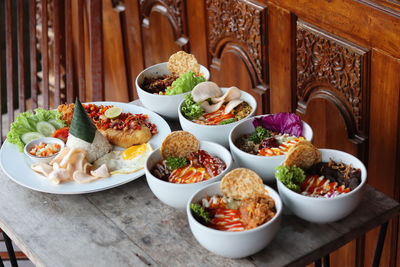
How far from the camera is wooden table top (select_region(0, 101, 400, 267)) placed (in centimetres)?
129

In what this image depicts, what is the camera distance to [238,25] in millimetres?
2182

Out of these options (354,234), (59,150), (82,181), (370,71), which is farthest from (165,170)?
(370,71)

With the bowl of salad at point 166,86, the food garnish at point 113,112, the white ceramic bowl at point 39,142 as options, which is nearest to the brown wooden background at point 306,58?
the bowl of salad at point 166,86

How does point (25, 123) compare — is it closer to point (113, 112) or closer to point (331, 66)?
point (113, 112)

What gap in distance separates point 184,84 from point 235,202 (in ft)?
1.79

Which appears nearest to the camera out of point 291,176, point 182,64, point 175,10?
point 291,176

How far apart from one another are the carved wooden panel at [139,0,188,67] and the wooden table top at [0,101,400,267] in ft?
3.77

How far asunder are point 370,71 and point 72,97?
1.19 m

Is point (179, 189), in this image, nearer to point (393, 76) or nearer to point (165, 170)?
point (165, 170)

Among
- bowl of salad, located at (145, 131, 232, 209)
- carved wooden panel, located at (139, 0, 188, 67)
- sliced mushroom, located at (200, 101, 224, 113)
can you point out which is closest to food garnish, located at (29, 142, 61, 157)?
bowl of salad, located at (145, 131, 232, 209)

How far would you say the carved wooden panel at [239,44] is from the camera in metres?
2.09

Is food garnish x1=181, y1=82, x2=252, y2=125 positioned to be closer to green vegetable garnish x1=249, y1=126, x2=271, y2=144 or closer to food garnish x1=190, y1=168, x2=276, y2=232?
green vegetable garnish x1=249, y1=126, x2=271, y2=144

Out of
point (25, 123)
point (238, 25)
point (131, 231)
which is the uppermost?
point (238, 25)

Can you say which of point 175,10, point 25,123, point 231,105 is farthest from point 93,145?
point 175,10
